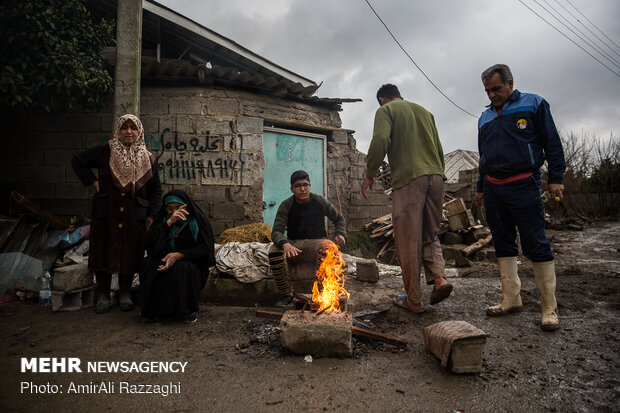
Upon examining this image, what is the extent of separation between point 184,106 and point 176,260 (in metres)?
3.88

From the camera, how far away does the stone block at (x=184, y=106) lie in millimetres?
6273

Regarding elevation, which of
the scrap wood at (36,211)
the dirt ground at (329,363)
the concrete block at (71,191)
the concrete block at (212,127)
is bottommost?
the dirt ground at (329,363)

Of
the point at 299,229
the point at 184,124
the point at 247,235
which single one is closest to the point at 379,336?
the point at 299,229

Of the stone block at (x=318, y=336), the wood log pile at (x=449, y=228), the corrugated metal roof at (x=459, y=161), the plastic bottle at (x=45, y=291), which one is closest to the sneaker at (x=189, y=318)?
the stone block at (x=318, y=336)

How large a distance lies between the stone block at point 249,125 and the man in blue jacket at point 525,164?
14.5ft

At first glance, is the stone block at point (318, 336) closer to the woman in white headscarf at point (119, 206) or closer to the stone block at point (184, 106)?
the woman in white headscarf at point (119, 206)

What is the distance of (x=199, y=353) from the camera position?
107 inches

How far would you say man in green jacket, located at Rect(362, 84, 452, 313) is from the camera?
334 cm

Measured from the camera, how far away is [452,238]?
24.6 ft

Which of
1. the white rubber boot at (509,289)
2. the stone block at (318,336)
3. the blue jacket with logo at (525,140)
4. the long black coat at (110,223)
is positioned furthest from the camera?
the long black coat at (110,223)

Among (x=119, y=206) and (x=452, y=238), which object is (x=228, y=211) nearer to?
(x=119, y=206)

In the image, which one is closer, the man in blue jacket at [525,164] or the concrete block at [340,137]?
the man in blue jacket at [525,164]

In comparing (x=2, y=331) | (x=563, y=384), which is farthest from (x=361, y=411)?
(x=2, y=331)

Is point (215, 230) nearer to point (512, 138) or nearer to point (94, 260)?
point (94, 260)
